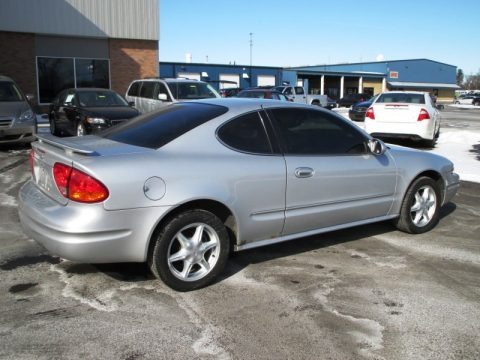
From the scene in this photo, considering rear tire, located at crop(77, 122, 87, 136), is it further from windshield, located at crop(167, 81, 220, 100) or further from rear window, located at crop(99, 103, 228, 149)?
rear window, located at crop(99, 103, 228, 149)

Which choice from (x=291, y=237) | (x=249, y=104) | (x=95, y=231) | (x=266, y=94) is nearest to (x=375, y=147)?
(x=291, y=237)

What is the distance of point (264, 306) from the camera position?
3660mm

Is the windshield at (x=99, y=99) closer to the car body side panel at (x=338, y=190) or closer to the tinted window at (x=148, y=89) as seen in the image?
the tinted window at (x=148, y=89)

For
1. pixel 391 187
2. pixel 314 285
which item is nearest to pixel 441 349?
pixel 314 285

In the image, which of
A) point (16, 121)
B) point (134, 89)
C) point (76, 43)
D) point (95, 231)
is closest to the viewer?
point (95, 231)

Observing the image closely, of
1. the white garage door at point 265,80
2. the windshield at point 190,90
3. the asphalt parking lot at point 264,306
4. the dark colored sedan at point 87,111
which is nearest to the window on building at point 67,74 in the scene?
the dark colored sedan at point 87,111

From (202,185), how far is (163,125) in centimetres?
79

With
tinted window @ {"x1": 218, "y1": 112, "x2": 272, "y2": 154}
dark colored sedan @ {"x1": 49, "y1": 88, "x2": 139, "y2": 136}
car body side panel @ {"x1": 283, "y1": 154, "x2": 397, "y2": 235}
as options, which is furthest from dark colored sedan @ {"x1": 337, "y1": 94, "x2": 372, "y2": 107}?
tinted window @ {"x1": 218, "y1": 112, "x2": 272, "y2": 154}

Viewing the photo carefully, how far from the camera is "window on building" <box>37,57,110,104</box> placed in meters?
21.8

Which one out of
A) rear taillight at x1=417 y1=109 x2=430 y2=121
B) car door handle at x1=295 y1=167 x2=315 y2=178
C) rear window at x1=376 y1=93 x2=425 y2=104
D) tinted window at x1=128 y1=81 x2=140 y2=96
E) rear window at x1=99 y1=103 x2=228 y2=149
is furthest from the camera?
tinted window at x1=128 y1=81 x2=140 y2=96

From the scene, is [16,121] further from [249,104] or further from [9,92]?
[249,104]

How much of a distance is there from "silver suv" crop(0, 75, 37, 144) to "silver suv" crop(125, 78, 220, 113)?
10.3 ft

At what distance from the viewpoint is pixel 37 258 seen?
4.55 metres

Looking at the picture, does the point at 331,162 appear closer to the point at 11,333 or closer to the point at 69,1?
the point at 11,333
